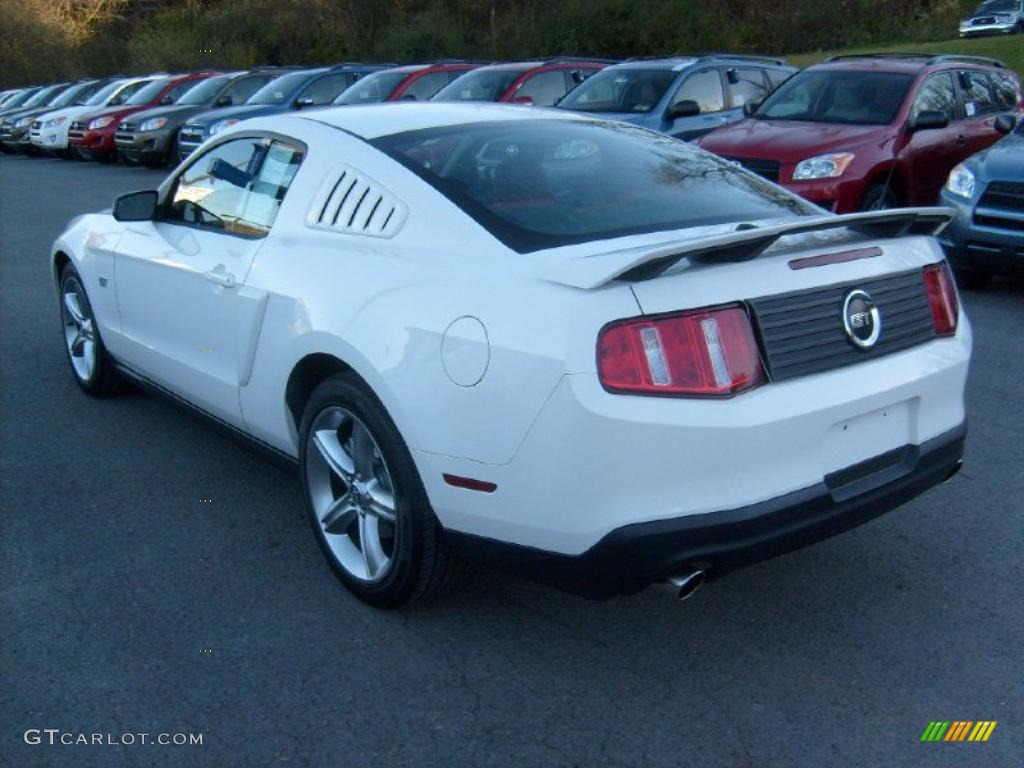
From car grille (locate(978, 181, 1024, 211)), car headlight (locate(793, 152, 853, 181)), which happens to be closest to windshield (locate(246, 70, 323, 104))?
car headlight (locate(793, 152, 853, 181))

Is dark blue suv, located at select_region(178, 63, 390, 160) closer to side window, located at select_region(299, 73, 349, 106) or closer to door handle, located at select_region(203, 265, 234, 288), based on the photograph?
side window, located at select_region(299, 73, 349, 106)

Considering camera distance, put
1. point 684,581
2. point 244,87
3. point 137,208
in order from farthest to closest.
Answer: point 244,87 < point 137,208 < point 684,581

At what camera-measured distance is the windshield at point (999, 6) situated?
1293 inches

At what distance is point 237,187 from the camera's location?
15.3 ft

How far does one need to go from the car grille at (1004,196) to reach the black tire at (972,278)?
24.3 inches

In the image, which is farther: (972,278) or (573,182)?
(972,278)

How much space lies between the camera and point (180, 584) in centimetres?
400

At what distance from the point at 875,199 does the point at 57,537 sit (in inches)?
290

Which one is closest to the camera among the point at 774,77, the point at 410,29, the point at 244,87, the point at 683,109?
the point at 683,109

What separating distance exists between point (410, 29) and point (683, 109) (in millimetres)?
31466

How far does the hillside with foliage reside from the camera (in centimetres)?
3400

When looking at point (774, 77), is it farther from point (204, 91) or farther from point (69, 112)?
point (69, 112)

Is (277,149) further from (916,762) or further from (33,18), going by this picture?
(33,18)

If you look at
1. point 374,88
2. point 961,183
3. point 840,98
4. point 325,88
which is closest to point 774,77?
point 840,98
